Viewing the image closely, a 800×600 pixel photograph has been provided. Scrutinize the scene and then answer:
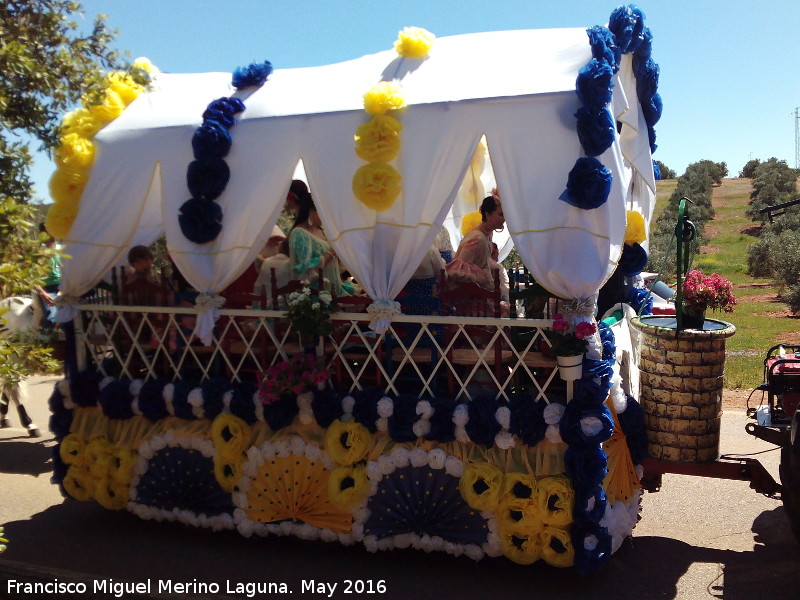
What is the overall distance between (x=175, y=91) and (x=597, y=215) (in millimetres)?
3429

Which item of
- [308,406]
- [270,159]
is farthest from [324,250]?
[308,406]

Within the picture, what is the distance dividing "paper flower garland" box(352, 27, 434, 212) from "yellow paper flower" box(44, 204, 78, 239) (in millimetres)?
2333

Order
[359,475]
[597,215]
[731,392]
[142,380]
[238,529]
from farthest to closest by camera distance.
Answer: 1. [731,392]
2. [142,380]
3. [238,529]
4. [359,475]
5. [597,215]

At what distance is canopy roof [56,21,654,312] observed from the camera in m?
4.24

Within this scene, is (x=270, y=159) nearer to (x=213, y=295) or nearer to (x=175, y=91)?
(x=213, y=295)

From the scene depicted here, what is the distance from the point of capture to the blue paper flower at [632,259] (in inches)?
242

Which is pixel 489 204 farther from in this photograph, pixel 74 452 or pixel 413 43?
pixel 74 452

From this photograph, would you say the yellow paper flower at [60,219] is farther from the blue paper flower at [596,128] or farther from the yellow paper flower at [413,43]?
the blue paper flower at [596,128]

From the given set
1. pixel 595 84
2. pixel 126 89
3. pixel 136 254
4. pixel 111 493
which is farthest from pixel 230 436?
pixel 595 84

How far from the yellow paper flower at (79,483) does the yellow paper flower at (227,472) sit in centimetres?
108

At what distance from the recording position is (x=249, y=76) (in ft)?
17.7

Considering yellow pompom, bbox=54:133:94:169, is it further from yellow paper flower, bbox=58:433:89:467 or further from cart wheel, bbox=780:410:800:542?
cart wheel, bbox=780:410:800:542

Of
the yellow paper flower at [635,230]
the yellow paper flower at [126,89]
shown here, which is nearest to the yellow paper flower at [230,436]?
the yellow paper flower at [126,89]

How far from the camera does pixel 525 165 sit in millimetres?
4305
